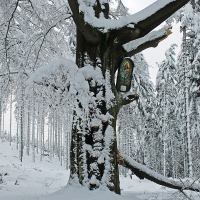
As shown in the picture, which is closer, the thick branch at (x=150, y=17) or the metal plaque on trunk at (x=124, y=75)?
the thick branch at (x=150, y=17)

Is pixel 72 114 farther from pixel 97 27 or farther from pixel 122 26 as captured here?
pixel 122 26

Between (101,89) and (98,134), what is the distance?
813mm

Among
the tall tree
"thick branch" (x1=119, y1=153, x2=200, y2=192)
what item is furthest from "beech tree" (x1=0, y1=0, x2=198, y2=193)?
the tall tree

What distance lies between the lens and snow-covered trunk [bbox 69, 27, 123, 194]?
3.11 meters

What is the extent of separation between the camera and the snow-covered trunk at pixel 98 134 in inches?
122

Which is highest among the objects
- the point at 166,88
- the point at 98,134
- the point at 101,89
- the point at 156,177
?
the point at 166,88

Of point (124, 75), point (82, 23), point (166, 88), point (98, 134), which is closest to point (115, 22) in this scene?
point (82, 23)

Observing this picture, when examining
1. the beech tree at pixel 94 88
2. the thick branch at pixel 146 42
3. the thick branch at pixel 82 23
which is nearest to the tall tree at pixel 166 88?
the thick branch at pixel 146 42

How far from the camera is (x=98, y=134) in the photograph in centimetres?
321

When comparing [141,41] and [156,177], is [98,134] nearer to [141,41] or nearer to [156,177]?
[156,177]

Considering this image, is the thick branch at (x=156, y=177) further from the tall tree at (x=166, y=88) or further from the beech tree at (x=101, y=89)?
the tall tree at (x=166, y=88)

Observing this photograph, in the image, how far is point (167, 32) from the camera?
3811 mm

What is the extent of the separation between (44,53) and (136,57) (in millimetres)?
3021

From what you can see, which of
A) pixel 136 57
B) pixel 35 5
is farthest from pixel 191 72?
pixel 35 5
